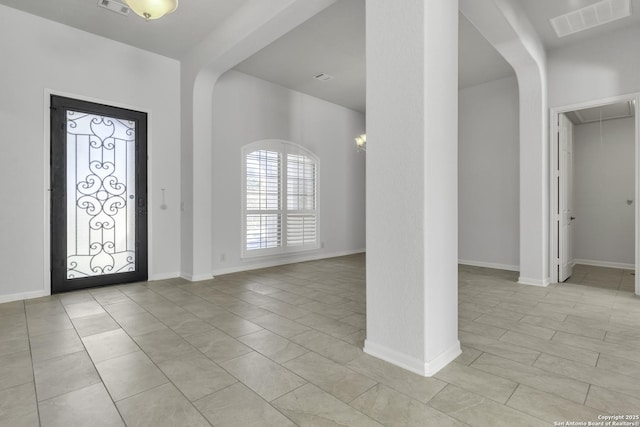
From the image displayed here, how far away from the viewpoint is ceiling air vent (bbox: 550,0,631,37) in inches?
136

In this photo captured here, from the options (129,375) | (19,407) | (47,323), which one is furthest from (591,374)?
(47,323)

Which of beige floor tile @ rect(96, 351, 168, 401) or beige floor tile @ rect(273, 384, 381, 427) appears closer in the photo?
beige floor tile @ rect(273, 384, 381, 427)

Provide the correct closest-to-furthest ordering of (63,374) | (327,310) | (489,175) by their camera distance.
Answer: (63,374), (327,310), (489,175)

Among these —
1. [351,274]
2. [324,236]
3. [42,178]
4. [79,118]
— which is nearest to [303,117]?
[324,236]

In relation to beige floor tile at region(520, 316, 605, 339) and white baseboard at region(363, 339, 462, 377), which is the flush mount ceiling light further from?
beige floor tile at region(520, 316, 605, 339)

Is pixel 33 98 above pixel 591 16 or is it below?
below

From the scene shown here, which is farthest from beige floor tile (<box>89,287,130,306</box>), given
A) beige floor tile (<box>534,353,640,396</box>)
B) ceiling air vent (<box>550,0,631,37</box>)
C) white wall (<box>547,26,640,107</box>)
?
white wall (<box>547,26,640,107</box>)

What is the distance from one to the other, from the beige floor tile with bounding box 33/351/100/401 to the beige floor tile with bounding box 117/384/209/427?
1.30 feet

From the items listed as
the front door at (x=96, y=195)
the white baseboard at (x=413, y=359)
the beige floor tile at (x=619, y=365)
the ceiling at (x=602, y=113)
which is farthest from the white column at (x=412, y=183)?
the ceiling at (x=602, y=113)

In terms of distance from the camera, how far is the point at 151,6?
2.56 m

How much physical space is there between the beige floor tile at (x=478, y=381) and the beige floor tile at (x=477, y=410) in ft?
0.20

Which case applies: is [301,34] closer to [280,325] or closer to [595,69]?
[280,325]

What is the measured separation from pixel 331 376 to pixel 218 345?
0.94 m

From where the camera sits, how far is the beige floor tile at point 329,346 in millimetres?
2230
